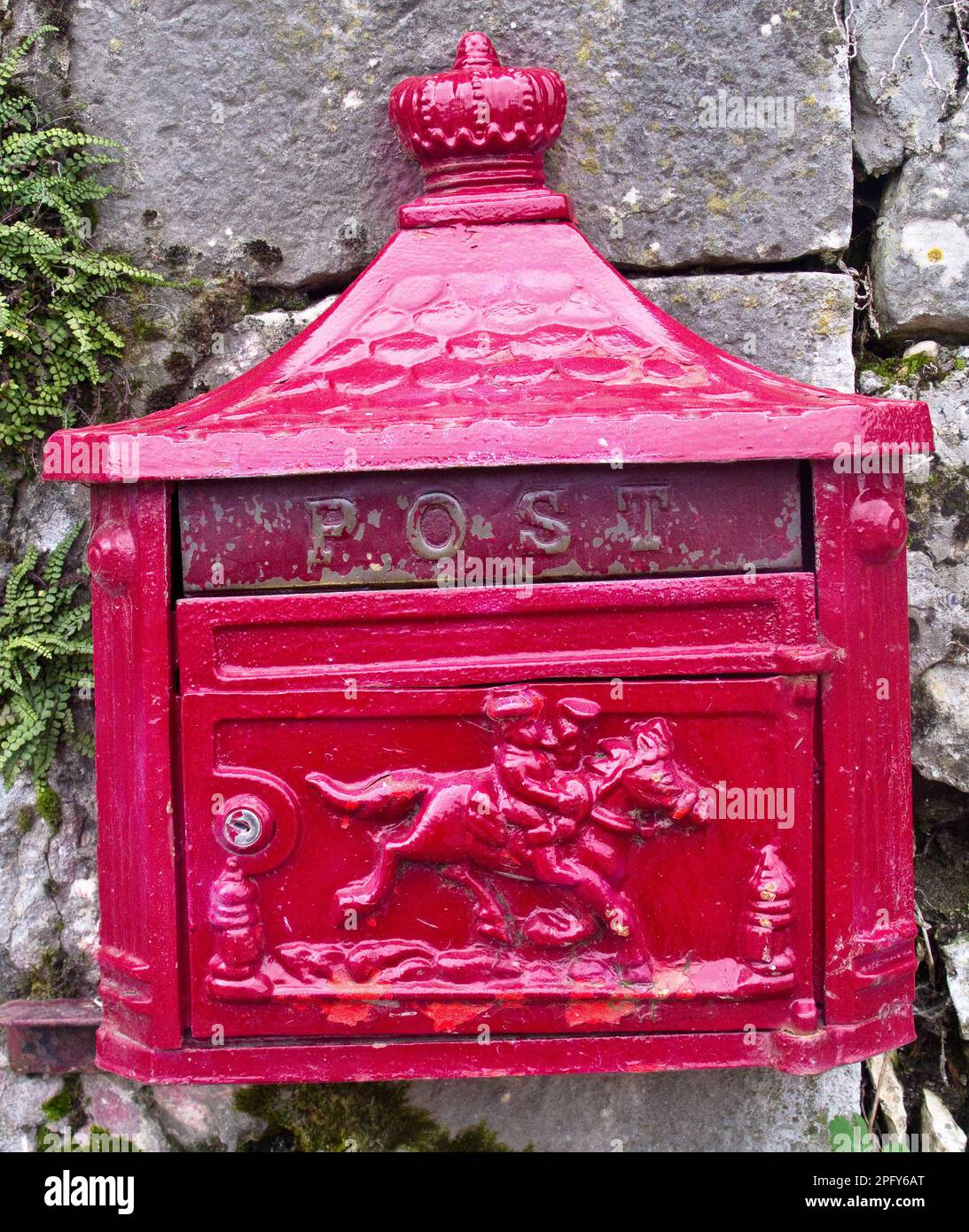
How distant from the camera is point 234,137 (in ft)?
5.79

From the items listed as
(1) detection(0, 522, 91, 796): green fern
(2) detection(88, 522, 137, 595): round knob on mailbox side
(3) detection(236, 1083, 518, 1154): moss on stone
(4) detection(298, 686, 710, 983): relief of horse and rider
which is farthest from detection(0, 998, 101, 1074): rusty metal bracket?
(2) detection(88, 522, 137, 595): round knob on mailbox side

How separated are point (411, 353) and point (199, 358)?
0.62 m

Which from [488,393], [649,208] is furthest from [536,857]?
[649,208]

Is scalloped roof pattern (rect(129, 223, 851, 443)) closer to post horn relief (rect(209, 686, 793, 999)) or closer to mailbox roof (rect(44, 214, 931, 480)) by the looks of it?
mailbox roof (rect(44, 214, 931, 480))

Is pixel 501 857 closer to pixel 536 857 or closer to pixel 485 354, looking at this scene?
pixel 536 857

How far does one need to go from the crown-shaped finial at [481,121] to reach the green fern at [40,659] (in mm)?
867

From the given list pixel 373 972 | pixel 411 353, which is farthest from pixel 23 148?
pixel 373 972

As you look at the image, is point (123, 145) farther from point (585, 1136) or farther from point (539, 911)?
point (585, 1136)

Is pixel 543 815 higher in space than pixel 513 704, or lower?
lower

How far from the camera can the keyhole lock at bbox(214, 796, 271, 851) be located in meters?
1.29

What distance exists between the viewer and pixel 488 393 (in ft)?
4.19

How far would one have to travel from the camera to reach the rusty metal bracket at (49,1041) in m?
1.80

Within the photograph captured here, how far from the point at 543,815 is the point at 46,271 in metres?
1.21

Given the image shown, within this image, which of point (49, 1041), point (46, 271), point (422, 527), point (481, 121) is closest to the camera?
point (422, 527)
